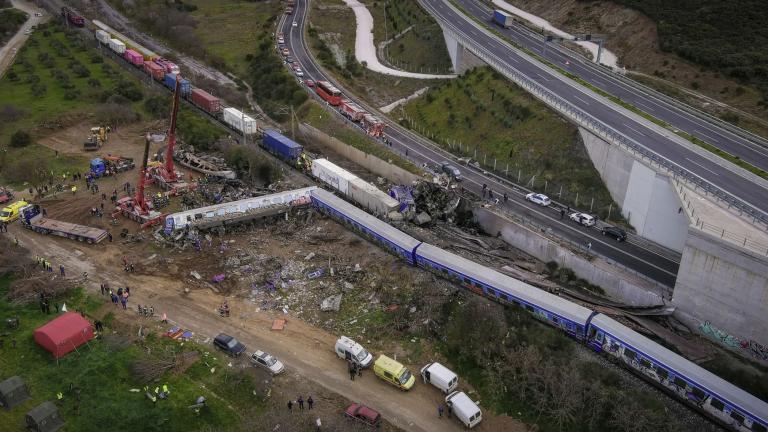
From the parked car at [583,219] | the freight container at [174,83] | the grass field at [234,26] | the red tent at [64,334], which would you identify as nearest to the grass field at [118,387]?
the red tent at [64,334]

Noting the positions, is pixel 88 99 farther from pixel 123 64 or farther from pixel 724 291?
pixel 724 291

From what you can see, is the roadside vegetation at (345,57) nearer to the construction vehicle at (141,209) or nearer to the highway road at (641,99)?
the highway road at (641,99)

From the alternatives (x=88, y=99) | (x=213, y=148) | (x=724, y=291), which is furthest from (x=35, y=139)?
(x=724, y=291)

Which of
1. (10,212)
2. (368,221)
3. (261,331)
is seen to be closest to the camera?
(261,331)

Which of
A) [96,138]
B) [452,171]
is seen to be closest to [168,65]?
[96,138]

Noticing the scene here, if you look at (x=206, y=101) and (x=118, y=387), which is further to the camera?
(x=206, y=101)

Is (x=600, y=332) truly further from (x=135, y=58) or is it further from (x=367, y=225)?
(x=135, y=58)

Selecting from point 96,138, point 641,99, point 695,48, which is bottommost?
point 96,138
